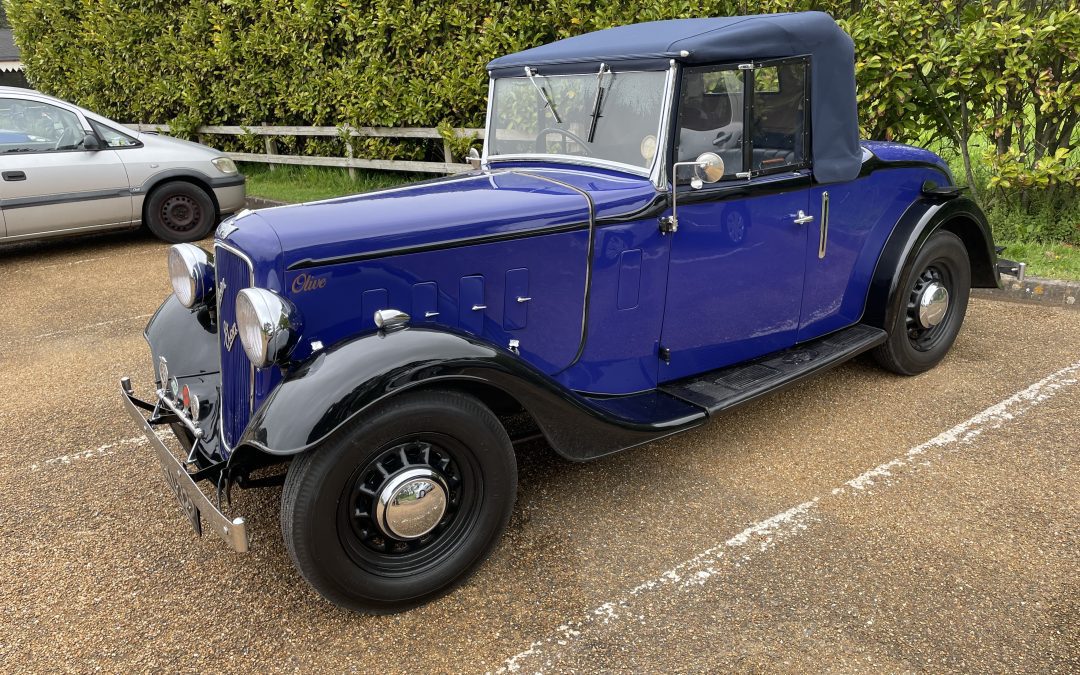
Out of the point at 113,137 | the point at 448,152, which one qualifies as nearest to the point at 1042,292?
the point at 448,152

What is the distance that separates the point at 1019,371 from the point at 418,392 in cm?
368

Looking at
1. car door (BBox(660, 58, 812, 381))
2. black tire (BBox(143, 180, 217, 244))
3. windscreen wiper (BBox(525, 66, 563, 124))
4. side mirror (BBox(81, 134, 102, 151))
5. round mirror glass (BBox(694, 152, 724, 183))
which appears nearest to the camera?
round mirror glass (BBox(694, 152, 724, 183))

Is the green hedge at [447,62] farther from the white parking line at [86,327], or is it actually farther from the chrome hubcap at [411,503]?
the chrome hubcap at [411,503]

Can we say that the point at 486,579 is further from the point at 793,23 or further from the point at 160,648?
the point at 793,23

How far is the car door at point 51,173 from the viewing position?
24.3ft

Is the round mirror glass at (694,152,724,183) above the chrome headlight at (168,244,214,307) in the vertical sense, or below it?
above

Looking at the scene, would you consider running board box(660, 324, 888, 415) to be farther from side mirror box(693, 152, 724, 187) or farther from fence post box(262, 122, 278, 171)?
fence post box(262, 122, 278, 171)

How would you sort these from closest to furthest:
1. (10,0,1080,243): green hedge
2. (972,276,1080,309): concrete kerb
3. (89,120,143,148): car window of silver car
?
(972,276,1080,309): concrete kerb, (10,0,1080,243): green hedge, (89,120,143,148): car window of silver car

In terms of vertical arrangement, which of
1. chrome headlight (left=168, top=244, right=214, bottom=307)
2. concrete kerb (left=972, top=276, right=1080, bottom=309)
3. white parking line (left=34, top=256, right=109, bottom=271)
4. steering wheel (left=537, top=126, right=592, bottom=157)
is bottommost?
white parking line (left=34, top=256, right=109, bottom=271)

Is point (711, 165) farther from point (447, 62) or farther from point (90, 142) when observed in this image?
point (90, 142)

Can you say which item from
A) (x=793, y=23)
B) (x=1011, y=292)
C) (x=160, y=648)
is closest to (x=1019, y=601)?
(x=793, y=23)

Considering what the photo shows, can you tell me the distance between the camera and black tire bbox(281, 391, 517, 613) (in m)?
2.43

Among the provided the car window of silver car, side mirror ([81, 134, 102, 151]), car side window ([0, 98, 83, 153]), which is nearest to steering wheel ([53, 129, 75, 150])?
car side window ([0, 98, 83, 153])

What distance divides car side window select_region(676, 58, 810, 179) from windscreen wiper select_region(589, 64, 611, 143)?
0.38 meters
